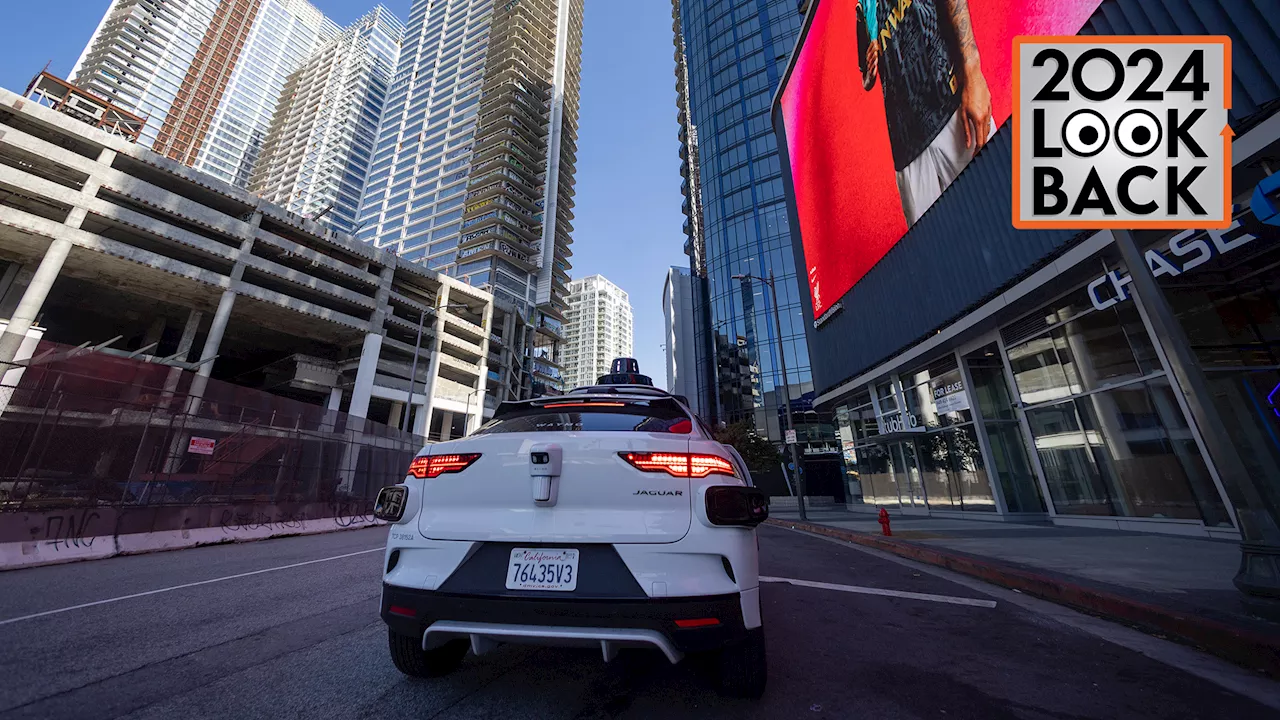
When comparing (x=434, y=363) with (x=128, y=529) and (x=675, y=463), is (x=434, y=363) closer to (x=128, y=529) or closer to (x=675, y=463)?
(x=128, y=529)

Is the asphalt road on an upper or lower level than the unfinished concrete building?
lower

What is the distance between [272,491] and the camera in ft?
44.0

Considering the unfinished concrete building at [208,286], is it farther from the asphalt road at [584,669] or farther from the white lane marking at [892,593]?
the white lane marking at [892,593]

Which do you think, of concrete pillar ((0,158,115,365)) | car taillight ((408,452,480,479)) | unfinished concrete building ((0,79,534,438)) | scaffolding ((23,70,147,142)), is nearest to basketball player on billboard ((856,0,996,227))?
car taillight ((408,452,480,479))

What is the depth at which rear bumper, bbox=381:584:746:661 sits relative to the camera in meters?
1.88

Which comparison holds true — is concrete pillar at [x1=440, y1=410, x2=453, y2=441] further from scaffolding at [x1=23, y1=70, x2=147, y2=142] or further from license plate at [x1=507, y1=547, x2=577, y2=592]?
license plate at [x1=507, y1=547, x2=577, y2=592]

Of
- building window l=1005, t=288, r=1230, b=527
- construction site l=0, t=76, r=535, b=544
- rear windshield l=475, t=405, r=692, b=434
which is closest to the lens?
rear windshield l=475, t=405, r=692, b=434

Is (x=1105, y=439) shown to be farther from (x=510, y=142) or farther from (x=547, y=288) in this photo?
(x=510, y=142)

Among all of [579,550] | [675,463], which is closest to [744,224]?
[675,463]

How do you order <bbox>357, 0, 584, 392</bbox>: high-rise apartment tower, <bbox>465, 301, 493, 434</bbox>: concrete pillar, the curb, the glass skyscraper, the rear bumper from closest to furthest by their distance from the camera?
the rear bumper < the curb < the glass skyscraper < <bbox>465, 301, 493, 434</bbox>: concrete pillar < <bbox>357, 0, 584, 392</bbox>: high-rise apartment tower

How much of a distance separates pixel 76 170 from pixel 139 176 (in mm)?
4306

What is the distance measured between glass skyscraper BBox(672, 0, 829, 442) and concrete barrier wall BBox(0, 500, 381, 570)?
32075 mm

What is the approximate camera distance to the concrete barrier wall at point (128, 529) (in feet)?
23.5

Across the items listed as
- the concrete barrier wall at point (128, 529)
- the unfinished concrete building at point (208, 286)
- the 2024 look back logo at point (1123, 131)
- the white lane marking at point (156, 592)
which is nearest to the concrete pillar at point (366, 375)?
the unfinished concrete building at point (208, 286)
